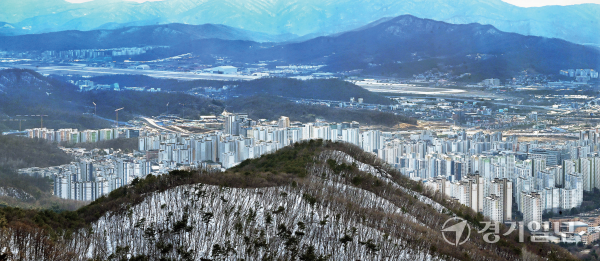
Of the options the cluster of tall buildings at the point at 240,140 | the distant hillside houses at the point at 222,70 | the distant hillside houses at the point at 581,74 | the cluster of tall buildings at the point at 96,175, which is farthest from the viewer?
the distant hillside houses at the point at 222,70

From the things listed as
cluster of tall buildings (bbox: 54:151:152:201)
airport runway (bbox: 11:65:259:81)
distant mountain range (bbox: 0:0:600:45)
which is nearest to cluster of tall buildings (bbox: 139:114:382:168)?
cluster of tall buildings (bbox: 54:151:152:201)

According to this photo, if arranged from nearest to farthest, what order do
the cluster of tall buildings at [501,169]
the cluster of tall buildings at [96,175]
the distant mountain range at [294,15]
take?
the cluster of tall buildings at [501,169], the cluster of tall buildings at [96,175], the distant mountain range at [294,15]

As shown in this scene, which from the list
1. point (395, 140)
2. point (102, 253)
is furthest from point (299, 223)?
point (395, 140)

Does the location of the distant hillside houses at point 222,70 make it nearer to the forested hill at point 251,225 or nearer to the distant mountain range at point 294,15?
the distant mountain range at point 294,15

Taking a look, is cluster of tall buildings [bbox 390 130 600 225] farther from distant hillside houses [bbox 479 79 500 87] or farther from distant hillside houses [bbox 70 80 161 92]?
distant hillside houses [bbox 70 80 161 92]

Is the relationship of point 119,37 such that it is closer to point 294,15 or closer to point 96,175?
point 294,15

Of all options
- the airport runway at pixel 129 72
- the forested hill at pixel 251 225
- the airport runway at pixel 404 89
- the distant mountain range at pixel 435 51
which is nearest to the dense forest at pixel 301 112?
the airport runway at pixel 404 89

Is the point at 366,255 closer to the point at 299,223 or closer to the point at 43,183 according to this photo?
the point at 299,223
